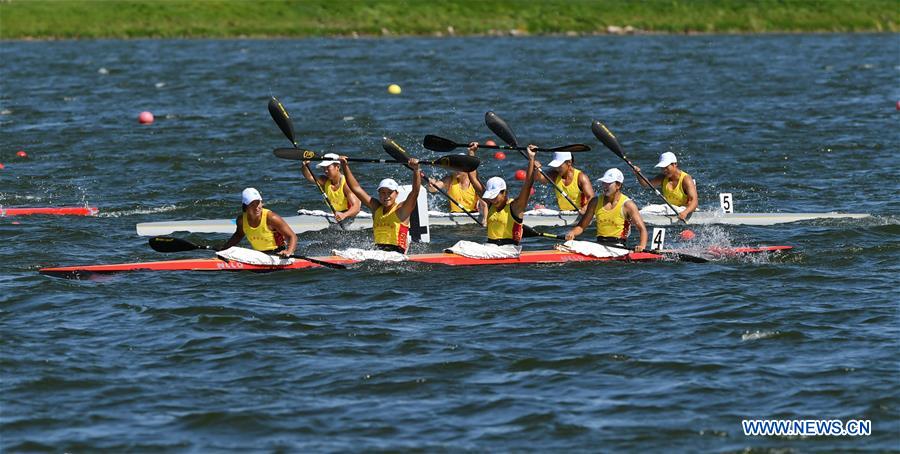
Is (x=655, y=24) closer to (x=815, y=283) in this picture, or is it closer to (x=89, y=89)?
(x=89, y=89)

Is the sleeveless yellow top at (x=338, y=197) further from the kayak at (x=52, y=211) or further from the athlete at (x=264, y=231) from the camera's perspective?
the kayak at (x=52, y=211)

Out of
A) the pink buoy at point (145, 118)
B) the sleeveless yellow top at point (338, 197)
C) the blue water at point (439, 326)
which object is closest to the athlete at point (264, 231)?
the blue water at point (439, 326)

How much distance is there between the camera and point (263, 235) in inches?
653

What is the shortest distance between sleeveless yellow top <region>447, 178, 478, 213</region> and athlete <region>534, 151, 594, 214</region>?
97cm

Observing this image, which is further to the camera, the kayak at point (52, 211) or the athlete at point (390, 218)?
the kayak at point (52, 211)

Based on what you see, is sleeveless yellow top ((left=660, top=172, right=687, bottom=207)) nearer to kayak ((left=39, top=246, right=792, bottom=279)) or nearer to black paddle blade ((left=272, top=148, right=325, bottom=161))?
kayak ((left=39, top=246, right=792, bottom=279))

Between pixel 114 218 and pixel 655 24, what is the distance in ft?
143

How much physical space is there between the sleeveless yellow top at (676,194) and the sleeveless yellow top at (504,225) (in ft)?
12.8

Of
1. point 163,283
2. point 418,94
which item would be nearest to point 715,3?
point 418,94

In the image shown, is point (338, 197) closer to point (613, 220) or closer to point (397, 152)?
point (397, 152)

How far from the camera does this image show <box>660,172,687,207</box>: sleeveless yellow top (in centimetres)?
2008

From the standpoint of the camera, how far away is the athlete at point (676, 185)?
19.7m

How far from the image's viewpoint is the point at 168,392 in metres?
12.2

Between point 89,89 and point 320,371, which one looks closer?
point 320,371
